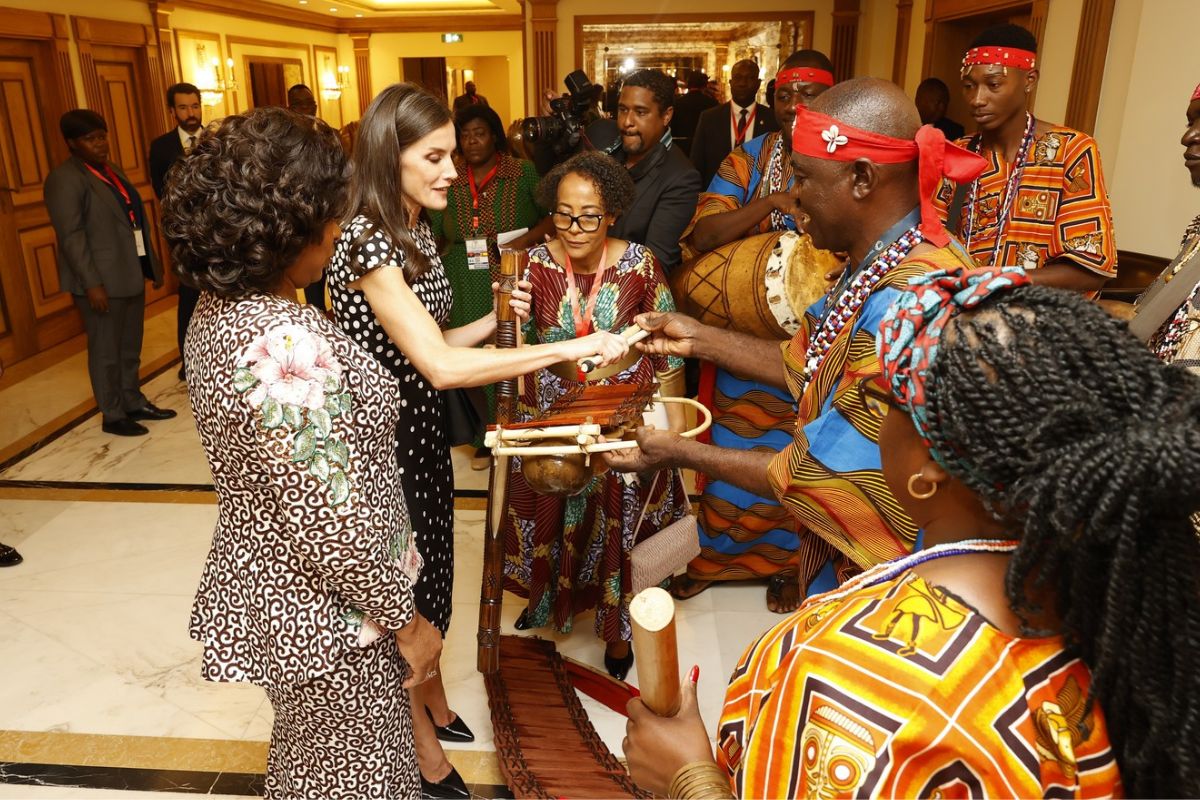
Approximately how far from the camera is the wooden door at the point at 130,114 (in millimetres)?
8062

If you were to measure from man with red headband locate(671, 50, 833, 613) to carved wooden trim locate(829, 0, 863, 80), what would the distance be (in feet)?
24.0

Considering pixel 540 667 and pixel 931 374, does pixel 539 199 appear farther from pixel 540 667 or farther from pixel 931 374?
pixel 931 374

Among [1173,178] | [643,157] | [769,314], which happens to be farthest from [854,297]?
[1173,178]

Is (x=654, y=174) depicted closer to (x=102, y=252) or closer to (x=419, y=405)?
Result: (x=419, y=405)

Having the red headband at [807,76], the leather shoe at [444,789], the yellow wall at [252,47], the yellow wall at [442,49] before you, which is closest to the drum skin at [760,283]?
the red headband at [807,76]

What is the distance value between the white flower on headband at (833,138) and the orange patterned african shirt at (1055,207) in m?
1.48

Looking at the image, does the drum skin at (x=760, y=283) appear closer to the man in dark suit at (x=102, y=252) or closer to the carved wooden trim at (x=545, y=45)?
the man in dark suit at (x=102, y=252)

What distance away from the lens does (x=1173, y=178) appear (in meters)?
4.26

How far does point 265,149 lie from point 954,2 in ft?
24.2

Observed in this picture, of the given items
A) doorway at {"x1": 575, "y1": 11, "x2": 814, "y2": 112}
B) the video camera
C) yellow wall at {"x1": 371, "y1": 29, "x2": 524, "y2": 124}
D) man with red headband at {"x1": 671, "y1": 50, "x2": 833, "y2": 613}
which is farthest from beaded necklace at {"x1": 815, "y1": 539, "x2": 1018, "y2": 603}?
yellow wall at {"x1": 371, "y1": 29, "x2": 524, "y2": 124}

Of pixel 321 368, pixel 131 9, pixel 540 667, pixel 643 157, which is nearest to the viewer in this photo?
pixel 321 368

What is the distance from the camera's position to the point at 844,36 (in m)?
10.1

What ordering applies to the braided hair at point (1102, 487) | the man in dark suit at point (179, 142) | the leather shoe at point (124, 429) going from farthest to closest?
the man in dark suit at point (179, 142) < the leather shoe at point (124, 429) < the braided hair at point (1102, 487)

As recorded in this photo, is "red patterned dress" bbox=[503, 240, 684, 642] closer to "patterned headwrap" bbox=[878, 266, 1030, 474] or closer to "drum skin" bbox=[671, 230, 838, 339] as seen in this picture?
"drum skin" bbox=[671, 230, 838, 339]
